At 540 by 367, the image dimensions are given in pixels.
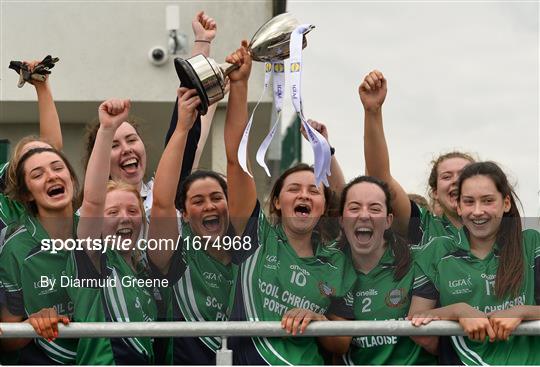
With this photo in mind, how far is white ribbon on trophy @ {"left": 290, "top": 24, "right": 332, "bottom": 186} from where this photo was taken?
4152 mm

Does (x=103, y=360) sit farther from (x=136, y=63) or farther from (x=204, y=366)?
(x=136, y=63)

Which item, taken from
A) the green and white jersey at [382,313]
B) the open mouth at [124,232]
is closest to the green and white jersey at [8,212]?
the open mouth at [124,232]

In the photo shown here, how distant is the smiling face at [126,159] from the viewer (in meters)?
4.72

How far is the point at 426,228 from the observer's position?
417 centimetres

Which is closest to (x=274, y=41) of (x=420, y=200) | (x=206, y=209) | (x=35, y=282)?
(x=206, y=209)

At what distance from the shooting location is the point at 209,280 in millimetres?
4109

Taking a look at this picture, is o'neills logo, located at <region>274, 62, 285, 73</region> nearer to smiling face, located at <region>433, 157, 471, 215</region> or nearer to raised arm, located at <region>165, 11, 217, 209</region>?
raised arm, located at <region>165, 11, 217, 209</region>

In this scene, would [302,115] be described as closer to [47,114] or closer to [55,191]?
[55,191]

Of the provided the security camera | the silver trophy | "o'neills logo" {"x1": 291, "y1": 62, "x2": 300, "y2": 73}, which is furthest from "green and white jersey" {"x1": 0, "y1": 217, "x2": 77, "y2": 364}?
the security camera

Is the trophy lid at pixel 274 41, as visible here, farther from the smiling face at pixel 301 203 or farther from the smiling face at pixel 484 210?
the smiling face at pixel 484 210

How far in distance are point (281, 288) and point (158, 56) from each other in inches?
201

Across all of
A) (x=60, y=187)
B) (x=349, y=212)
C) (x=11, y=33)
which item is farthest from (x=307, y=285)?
(x=11, y=33)

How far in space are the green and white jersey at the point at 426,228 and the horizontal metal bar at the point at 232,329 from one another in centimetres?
37

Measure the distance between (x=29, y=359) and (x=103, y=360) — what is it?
27 centimetres
